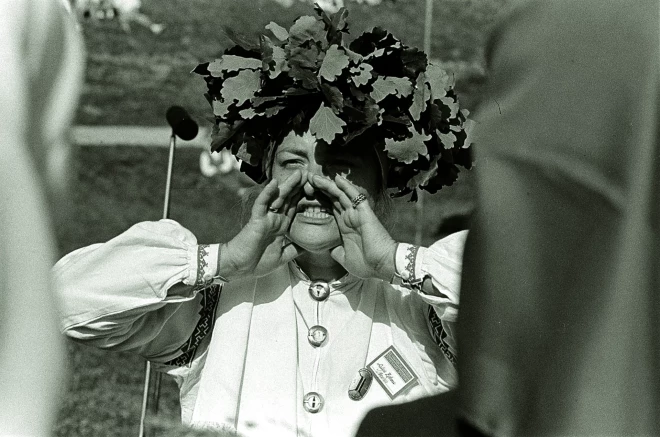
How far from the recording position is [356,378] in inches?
110

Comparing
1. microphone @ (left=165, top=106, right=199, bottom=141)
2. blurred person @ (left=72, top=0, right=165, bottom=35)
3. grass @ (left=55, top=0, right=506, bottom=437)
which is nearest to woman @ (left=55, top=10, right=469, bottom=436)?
microphone @ (left=165, top=106, right=199, bottom=141)

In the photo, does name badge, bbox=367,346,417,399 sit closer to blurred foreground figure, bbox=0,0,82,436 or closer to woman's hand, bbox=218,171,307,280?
woman's hand, bbox=218,171,307,280

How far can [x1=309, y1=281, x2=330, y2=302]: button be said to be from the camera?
113 inches

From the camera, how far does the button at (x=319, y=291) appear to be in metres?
2.88

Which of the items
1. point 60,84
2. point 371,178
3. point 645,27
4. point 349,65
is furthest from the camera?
point 371,178

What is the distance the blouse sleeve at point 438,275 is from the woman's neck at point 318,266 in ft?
0.91

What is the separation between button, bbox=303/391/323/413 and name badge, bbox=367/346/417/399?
0.18 meters

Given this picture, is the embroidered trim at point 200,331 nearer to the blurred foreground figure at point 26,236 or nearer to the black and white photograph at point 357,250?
the black and white photograph at point 357,250

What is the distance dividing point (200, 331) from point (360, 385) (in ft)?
1.55

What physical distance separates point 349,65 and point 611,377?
154 cm

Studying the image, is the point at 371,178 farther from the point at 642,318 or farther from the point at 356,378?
the point at 642,318

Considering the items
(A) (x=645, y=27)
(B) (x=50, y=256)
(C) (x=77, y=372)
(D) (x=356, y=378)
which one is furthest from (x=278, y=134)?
(C) (x=77, y=372)

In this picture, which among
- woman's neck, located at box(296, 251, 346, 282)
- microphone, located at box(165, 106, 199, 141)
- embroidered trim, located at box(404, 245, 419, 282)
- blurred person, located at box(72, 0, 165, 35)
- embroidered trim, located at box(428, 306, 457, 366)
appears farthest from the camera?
blurred person, located at box(72, 0, 165, 35)

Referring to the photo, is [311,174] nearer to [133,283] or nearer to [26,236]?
[133,283]
